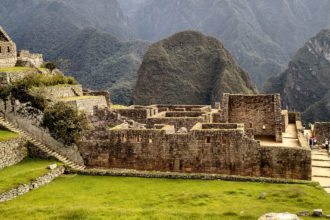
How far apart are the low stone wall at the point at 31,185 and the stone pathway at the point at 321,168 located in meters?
13.0

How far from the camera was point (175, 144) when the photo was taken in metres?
25.8

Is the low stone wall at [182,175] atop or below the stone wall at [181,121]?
below

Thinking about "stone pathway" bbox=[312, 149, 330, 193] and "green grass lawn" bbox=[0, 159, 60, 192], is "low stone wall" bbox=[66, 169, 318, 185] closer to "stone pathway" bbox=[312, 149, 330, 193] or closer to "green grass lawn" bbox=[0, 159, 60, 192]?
"green grass lawn" bbox=[0, 159, 60, 192]

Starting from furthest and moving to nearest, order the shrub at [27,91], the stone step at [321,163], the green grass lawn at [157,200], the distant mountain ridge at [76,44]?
the distant mountain ridge at [76,44]
the shrub at [27,91]
the stone step at [321,163]
the green grass lawn at [157,200]

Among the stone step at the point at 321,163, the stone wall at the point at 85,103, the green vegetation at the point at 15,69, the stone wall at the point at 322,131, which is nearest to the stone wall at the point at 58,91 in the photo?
the stone wall at the point at 85,103

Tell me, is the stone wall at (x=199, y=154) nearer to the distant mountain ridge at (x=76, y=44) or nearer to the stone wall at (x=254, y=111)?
the stone wall at (x=254, y=111)

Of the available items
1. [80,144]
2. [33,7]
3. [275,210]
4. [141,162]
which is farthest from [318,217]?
[33,7]

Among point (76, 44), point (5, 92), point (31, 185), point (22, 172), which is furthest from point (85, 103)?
point (76, 44)

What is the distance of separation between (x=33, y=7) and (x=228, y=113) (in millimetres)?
145212

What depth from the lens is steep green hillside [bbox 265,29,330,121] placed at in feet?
530

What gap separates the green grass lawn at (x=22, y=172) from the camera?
2065 cm

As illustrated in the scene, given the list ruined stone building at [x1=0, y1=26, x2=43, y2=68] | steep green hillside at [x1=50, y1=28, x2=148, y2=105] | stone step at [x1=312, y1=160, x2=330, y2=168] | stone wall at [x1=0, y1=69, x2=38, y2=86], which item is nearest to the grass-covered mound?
stone wall at [x1=0, y1=69, x2=38, y2=86]

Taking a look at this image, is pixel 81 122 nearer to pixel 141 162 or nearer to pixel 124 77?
pixel 141 162

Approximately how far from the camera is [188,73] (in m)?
141
